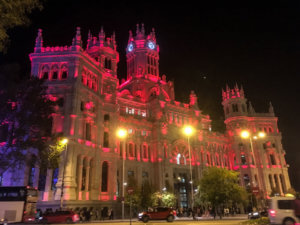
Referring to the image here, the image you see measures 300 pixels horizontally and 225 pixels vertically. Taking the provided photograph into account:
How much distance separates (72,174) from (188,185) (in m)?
33.8

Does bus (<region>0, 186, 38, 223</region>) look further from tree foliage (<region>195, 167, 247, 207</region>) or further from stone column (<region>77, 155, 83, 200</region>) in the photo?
tree foliage (<region>195, 167, 247, 207</region>)

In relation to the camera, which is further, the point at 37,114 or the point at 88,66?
the point at 88,66

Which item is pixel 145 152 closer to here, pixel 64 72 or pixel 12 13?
pixel 64 72

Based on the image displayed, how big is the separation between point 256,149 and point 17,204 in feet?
225

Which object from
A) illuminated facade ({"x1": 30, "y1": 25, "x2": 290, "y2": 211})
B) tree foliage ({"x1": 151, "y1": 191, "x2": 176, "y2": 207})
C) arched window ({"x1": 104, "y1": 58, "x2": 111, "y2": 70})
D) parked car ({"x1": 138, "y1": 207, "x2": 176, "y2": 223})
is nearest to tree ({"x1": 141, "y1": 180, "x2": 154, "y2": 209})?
tree foliage ({"x1": 151, "y1": 191, "x2": 176, "y2": 207})

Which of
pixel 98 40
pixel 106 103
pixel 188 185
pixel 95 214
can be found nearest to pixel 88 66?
pixel 106 103

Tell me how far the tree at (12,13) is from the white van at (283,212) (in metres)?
20.9

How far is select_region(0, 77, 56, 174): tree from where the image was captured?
2791 centimetres

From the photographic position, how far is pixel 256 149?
3014 inches

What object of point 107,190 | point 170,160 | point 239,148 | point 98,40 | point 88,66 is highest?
point 98,40

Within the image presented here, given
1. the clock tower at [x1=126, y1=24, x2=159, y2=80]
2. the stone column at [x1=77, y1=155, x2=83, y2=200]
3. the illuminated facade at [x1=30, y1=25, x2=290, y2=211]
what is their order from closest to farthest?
the stone column at [x1=77, y1=155, x2=83, y2=200]
the illuminated facade at [x1=30, y1=25, x2=290, y2=211]
the clock tower at [x1=126, y1=24, x2=159, y2=80]

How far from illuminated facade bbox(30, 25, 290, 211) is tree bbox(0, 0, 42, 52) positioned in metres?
26.7

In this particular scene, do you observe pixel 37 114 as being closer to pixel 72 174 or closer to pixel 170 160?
pixel 72 174

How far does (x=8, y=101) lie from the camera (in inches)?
1115
